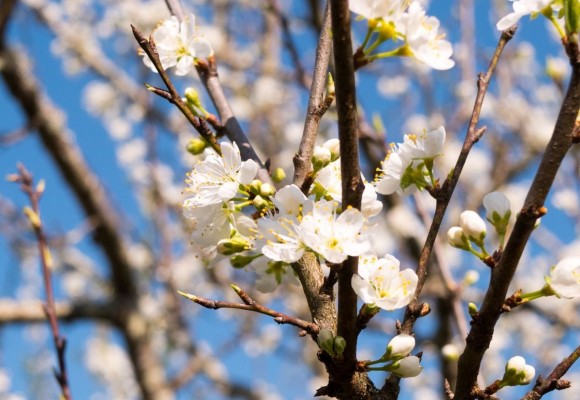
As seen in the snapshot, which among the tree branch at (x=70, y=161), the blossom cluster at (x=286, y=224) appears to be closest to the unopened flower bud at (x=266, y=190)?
the blossom cluster at (x=286, y=224)

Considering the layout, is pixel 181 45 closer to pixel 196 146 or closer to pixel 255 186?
pixel 196 146

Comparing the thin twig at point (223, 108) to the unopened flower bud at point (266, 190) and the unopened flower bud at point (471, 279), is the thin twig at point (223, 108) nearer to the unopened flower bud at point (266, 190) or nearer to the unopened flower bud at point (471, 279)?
the unopened flower bud at point (266, 190)

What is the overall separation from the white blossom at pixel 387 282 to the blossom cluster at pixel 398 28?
0.93 ft

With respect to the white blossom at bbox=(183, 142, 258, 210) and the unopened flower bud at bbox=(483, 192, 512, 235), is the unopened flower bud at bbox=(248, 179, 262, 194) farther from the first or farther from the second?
the unopened flower bud at bbox=(483, 192, 512, 235)

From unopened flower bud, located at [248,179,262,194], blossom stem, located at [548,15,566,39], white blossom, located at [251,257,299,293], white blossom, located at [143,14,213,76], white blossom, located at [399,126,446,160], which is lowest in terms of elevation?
white blossom, located at [251,257,299,293]

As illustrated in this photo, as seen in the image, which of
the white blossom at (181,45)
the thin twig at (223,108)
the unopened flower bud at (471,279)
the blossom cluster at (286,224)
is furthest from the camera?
the unopened flower bud at (471,279)

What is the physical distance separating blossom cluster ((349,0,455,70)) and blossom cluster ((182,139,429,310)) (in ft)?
0.52

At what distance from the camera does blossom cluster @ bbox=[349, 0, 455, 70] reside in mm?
767

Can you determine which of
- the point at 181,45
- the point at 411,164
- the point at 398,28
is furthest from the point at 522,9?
the point at 181,45

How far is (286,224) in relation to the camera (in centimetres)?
82

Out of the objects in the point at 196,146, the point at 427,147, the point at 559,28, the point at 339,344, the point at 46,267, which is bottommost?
the point at 46,267

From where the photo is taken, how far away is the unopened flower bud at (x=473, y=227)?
896 millimetres

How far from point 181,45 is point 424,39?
1.68 ft

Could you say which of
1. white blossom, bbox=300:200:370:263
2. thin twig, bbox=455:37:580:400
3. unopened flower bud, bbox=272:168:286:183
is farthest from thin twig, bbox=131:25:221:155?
thin twig, bbox=455:37:580:400
